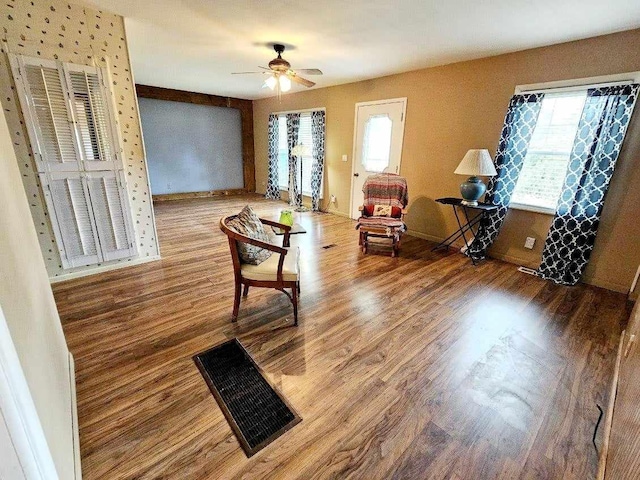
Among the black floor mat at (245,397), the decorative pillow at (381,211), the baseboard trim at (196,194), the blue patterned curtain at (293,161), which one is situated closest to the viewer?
Result: the black floor mat at (245,397)

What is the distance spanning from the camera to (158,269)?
315 cm

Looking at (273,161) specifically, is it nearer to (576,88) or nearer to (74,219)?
(74,219)

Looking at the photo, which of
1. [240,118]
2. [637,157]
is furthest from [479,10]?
[240,118]

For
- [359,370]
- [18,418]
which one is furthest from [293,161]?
[18,418]

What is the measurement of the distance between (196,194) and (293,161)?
263 cm

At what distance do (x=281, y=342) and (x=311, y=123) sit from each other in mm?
4953

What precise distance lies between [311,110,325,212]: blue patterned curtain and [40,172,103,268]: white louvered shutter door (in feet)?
12.8

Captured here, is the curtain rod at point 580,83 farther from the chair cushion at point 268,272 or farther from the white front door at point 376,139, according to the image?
the chair cushion at point 268,272

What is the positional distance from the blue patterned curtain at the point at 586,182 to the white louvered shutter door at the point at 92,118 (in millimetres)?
4574

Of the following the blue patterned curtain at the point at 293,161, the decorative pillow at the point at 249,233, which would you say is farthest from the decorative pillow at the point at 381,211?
the blue patterned curtain at the point at 293,161

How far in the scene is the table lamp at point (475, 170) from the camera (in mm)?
3176

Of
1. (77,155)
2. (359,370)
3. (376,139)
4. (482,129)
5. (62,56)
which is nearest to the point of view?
(359,370)

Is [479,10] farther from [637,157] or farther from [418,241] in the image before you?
[418,241]

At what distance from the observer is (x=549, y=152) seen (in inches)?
123
